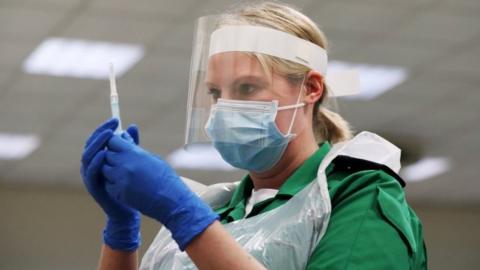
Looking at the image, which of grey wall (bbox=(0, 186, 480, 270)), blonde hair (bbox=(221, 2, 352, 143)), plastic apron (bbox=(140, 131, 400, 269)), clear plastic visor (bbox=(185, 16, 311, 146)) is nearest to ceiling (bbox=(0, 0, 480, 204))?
grey wall (bbox=(0, 186, 480, 270))

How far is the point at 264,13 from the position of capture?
1688 millimetres

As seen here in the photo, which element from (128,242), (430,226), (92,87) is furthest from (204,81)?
(430,226)

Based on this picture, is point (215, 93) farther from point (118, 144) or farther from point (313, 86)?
point (118, 144)

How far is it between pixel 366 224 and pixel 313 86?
35cm

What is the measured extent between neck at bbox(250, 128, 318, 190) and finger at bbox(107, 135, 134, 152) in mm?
356

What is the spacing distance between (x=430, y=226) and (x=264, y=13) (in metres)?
9.00

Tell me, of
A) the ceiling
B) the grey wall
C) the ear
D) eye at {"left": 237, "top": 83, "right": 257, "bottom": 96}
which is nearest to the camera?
eye at {"left": 237, "top": 83, "right": 257, "bottom": 96}

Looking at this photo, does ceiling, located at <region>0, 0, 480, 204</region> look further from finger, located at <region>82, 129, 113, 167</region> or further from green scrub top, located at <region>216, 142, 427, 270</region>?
finger, located at <region>82, 129, 113, 167</region>

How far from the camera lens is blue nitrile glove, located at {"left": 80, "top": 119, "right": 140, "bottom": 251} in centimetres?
132

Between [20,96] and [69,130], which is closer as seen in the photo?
[20,96]

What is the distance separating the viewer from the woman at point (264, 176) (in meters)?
1.30

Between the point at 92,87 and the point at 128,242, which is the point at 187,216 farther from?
the point at 92,87

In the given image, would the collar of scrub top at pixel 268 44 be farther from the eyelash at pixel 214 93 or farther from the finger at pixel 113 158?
the finger at pixel 113 158

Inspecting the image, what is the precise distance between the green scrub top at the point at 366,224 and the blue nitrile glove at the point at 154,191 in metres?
0.19
